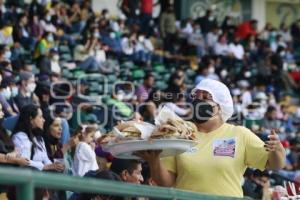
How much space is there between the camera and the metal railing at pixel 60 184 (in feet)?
12.5

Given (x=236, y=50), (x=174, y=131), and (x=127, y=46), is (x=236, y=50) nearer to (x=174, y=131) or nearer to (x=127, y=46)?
(x=127, y=46)

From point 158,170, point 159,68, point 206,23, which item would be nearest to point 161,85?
point 159,68

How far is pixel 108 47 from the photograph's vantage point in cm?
2053

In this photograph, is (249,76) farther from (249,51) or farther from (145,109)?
(145,109)

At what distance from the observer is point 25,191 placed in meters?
3.90

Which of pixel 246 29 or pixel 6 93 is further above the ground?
pixel 246 29

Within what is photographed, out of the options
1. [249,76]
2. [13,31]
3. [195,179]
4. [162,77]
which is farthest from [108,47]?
[195,179]

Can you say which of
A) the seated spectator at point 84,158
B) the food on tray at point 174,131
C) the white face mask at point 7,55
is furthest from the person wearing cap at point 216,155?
the white face mask at point 7,55

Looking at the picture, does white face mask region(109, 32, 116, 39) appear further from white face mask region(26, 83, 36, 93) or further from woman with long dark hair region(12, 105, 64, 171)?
woman with long dark hair region(12, 105, 64, 171)

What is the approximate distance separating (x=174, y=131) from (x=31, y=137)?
3.46 metres

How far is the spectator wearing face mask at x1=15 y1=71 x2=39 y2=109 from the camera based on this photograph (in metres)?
13.0

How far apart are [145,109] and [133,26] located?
8.54 m

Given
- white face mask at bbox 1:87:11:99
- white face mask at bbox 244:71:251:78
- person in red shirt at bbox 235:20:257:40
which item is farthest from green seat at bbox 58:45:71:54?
person in red shirt at bbox 235:20:257:40

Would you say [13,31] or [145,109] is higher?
[13,31]
